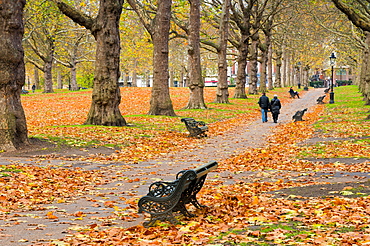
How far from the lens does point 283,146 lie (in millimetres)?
16531

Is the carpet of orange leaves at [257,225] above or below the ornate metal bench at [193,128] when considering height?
below

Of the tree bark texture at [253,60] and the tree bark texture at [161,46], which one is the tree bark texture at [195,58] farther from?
Result: the tree bark texture at [253,60]

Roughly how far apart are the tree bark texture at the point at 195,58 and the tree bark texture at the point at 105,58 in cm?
1010

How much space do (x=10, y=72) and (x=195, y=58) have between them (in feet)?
59.3

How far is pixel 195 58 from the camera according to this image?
1220 inches

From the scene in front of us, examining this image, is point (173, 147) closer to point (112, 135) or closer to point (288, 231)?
point (112, 135)

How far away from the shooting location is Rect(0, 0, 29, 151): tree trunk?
45.3 feet

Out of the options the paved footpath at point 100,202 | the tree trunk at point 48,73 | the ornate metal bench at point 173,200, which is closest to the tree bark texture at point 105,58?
the paved footpath at point 100,202

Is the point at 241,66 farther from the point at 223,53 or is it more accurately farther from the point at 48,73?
the point at 48,73

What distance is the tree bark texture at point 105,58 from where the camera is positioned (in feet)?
65.5

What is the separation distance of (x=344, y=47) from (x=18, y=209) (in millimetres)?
54211

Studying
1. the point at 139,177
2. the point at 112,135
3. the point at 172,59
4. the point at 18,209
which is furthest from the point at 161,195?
the point at 172,59

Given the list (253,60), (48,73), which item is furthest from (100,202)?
(48,73)

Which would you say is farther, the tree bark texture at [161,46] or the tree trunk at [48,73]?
the tree trunk at [48,73]
